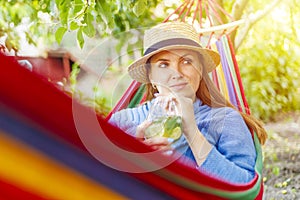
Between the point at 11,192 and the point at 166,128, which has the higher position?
the point at 166,128

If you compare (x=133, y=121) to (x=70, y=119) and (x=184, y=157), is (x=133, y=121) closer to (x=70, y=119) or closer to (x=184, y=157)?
(x=184, y=157)

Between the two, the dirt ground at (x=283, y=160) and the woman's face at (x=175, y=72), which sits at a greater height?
the dirt ground at (x=283, y=160)

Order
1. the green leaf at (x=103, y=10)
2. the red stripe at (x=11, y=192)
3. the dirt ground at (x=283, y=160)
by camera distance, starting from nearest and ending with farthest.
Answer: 1. the red stripe at (x=11, y=192)
2. the green leaf at (x=103, y=10)
3. the dirt ground at (x=283, y=160)

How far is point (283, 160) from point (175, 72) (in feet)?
7.71

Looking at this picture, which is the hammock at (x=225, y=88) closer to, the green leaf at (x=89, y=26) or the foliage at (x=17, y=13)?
the green leaf at (x=89, y=26)

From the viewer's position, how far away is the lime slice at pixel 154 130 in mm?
1037

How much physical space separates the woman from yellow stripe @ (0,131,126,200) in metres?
0.37

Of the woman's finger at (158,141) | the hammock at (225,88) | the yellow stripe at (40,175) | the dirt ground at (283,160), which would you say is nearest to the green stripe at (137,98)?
the hammock at (225,88)

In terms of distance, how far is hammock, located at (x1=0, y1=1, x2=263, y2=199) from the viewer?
0.59 meters

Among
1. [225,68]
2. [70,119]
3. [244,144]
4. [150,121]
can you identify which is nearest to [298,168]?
[225,68]

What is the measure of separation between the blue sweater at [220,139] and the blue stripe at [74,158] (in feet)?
1.03

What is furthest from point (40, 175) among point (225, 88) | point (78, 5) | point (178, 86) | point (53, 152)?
point (225, 88)

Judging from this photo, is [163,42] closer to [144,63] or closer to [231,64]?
[144,63]

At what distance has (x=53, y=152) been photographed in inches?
25.3
